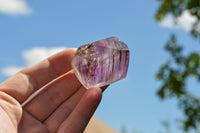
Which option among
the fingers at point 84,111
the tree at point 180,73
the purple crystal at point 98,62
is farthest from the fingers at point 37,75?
the tree at point 180,73

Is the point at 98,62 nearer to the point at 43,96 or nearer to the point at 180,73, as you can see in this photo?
the point at 43,96

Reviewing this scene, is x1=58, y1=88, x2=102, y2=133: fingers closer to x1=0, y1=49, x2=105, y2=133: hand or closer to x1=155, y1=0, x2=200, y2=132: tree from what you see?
x1=0, y1=49, x2=105, y2=133: hand

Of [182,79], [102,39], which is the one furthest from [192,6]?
[102,39]

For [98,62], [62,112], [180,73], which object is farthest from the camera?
[180,73]

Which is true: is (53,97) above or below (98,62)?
below

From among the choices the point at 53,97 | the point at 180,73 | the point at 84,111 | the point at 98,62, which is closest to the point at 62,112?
the point at 53,97

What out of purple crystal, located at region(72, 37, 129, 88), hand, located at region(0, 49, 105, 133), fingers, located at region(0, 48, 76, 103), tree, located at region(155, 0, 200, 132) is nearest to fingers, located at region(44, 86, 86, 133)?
hand, located at region(0, 49, 105, 133)

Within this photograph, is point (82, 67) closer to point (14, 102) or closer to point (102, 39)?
point (102, 39)
